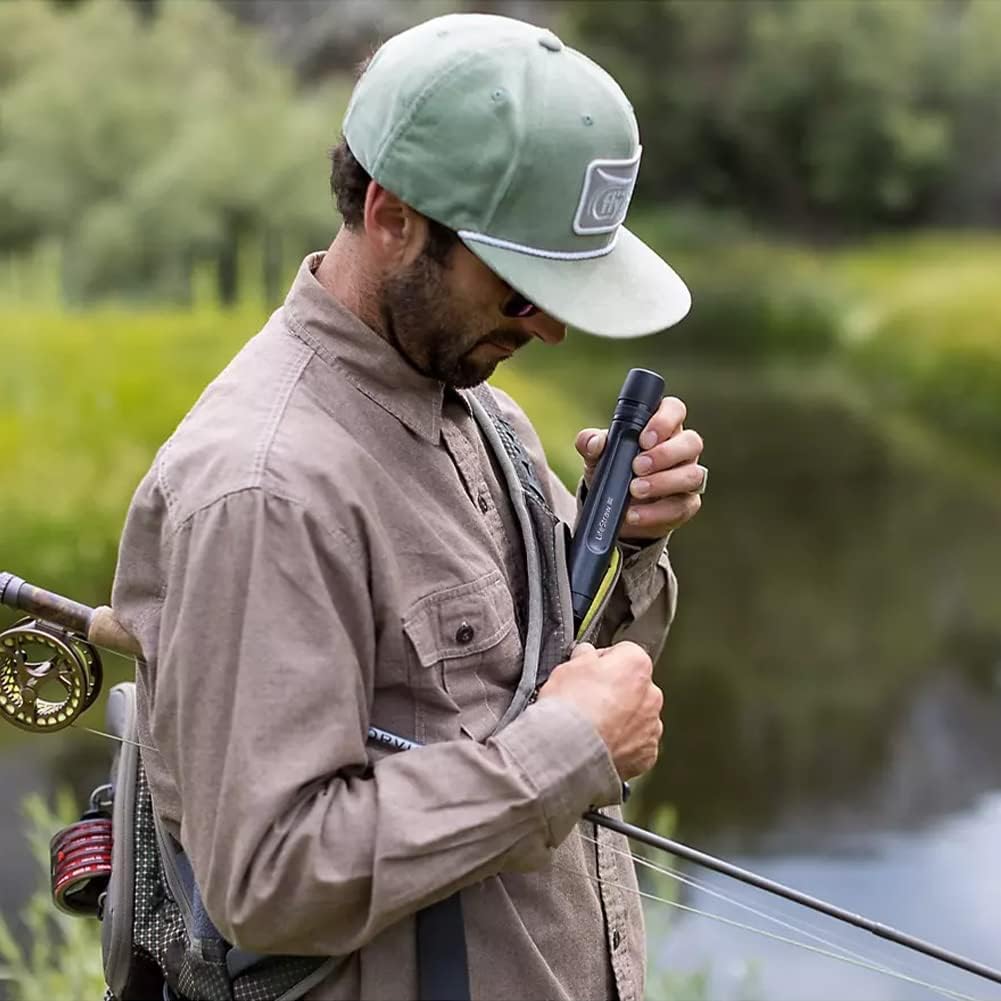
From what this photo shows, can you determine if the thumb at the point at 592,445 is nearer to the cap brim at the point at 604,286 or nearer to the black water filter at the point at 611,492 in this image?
the black water filter at the point at 611,492

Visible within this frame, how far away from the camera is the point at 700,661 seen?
9.05 m

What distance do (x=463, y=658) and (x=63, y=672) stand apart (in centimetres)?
51

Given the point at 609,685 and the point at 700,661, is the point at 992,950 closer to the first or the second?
the point at 700,661

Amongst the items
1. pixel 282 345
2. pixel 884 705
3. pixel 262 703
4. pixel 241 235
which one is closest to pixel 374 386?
pixel 282 345

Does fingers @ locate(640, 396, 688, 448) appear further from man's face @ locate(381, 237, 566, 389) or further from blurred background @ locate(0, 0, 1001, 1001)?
blurred background @ locate(0, 0, 1001, 1001)

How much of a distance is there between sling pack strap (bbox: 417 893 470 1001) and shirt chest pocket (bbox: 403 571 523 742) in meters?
0.19

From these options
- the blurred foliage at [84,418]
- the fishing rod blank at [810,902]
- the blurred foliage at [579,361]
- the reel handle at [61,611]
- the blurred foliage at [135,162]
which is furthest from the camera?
the blurred foliage at [135,162]

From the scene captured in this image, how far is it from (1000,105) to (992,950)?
25.1 m

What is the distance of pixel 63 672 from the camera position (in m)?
1.61

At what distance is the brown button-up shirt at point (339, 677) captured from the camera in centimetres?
125

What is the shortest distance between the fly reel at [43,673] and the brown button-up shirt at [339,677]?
5.0 inches

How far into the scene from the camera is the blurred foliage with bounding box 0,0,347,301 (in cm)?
1016

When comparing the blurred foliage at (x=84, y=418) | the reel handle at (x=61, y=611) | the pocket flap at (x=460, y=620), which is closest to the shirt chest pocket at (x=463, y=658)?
the pocket flap at (x=460, y=620)

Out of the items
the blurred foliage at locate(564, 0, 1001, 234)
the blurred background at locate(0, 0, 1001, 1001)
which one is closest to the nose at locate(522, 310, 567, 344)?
the blurred background at locate(0, 0, 1001, 1001)
